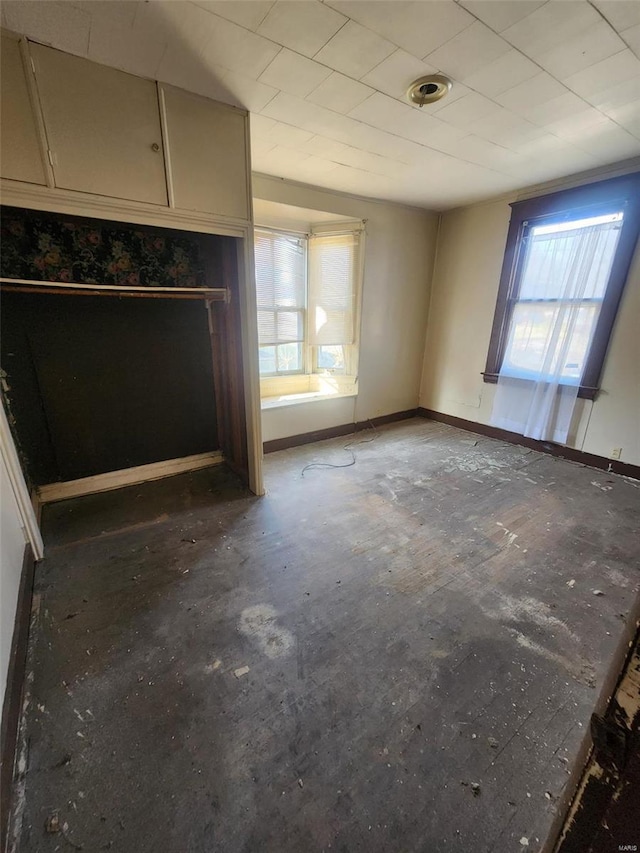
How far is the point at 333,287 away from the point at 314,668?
3.37 m

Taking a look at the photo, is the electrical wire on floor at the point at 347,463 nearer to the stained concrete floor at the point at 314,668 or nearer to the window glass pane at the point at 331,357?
the stained concrete floor at the point at 314,668

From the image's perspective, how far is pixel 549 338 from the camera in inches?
128

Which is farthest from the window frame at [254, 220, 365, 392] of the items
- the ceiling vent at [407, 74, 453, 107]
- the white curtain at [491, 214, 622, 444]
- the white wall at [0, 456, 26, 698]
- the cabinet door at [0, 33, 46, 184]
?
the white wall at [0, 456, 26, 698]

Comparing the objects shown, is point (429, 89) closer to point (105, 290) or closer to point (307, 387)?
point (105, 290)

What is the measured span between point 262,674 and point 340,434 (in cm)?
285

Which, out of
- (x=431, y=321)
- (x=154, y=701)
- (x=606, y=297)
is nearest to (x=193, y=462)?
(x=154, y=701)

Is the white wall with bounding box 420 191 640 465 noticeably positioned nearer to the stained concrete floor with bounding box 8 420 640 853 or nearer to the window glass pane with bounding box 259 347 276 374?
the stained concrete floor with bounding box 8 420 640 853

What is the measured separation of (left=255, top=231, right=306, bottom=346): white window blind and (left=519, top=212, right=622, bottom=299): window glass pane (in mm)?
2264

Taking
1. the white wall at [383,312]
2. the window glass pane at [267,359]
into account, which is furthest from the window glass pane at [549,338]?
the window glass pane at [267,359]

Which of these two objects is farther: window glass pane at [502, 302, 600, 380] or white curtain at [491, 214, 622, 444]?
window glass pane at [502, 302, 600, 380]

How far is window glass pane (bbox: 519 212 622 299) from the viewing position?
2840 mm

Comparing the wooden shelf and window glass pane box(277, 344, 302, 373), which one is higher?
the wooden shelf

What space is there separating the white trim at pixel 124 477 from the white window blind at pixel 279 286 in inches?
56.0

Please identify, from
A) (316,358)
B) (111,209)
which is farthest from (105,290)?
(316,358)
